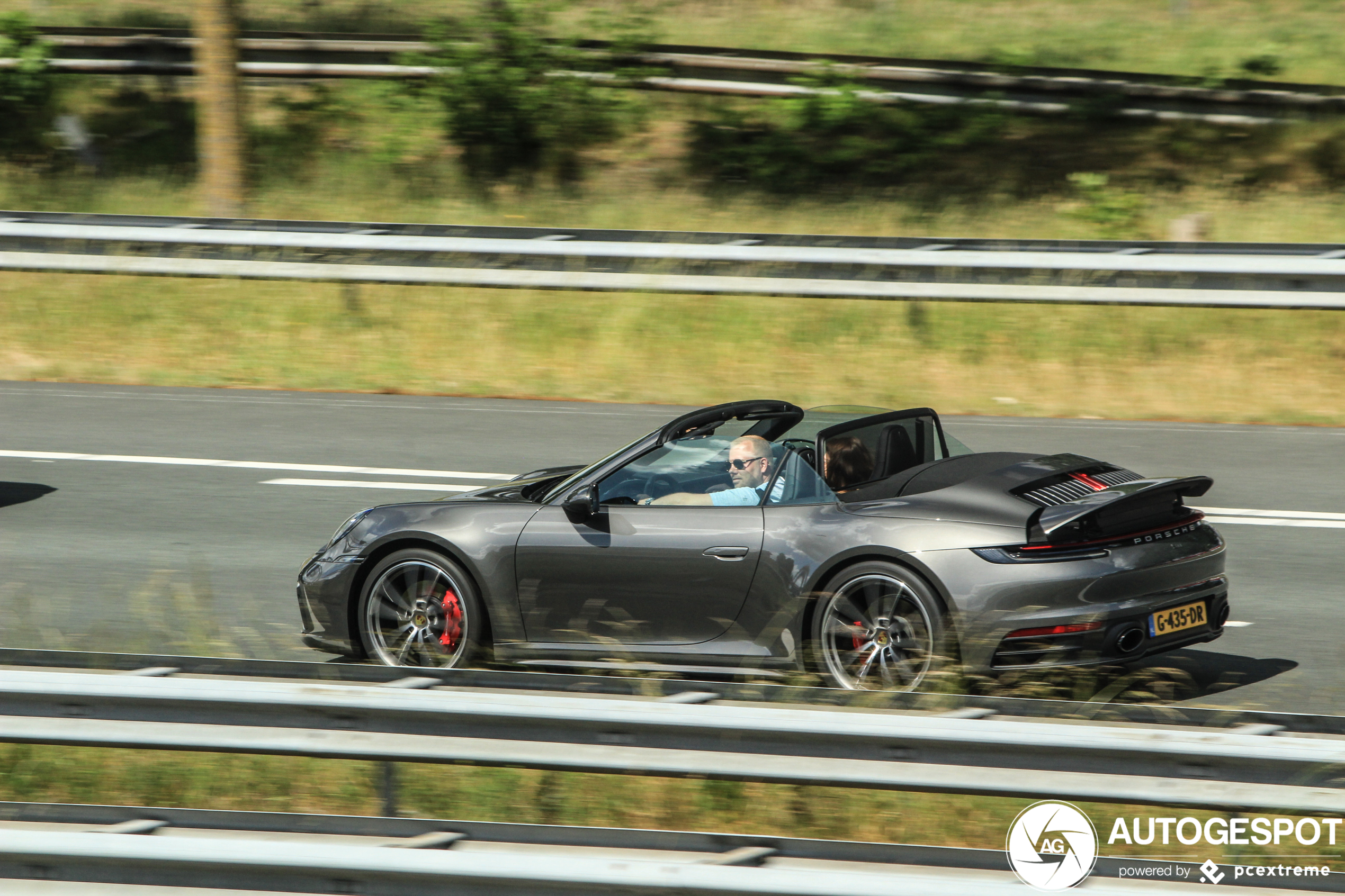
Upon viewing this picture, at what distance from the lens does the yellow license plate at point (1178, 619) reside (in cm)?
586

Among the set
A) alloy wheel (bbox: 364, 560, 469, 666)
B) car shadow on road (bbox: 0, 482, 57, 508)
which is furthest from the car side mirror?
car shadow on road (bbox: 0, 482, 57, 508)

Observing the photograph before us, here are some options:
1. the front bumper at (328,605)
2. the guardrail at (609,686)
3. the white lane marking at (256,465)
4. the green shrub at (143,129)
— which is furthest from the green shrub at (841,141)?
the guardrail at (609,686)

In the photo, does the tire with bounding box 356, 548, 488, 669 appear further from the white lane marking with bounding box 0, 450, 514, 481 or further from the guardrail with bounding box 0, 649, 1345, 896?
the white lane marking with bounding box 0, 450, 514, 481

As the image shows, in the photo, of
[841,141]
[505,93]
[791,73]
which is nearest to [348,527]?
[505,93]

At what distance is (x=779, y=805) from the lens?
5.02 meters

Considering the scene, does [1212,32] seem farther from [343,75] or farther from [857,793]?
[857,793]

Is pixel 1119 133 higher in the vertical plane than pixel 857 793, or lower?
higher

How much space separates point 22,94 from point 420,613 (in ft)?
53.7

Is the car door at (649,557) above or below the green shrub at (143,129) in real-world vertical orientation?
below

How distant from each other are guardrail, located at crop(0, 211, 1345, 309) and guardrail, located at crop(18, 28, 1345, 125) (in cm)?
680

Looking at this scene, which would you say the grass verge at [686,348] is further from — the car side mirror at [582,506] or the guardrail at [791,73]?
the guardrail at [791,73]

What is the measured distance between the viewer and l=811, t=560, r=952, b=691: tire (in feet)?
19.3

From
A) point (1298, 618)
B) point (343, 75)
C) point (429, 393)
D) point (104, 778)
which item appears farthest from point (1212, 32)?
point (104, 778)

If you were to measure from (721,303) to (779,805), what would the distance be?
29.6ft
